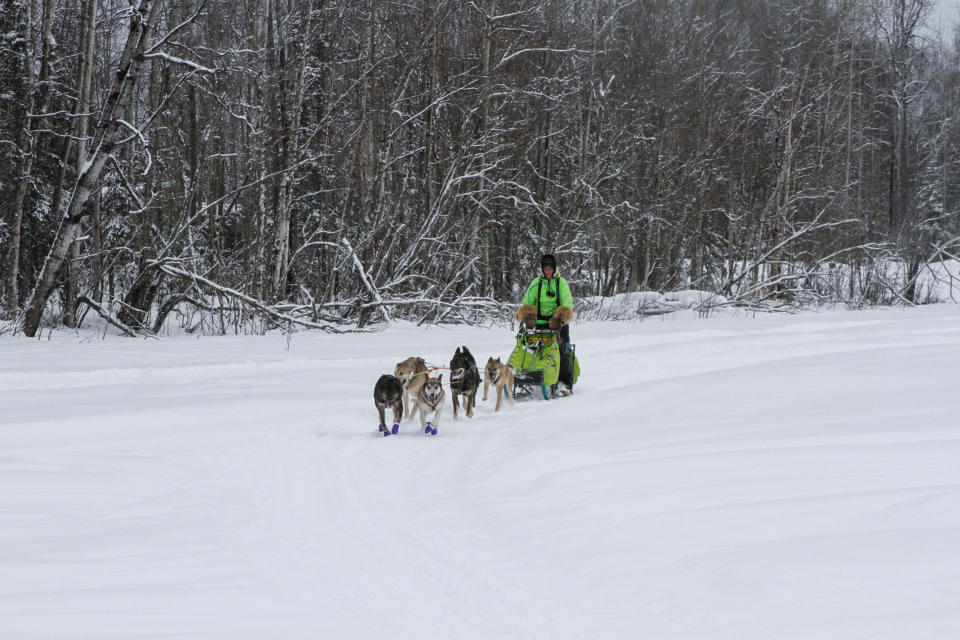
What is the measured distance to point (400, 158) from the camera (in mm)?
16031

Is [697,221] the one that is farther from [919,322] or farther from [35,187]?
[35,187]

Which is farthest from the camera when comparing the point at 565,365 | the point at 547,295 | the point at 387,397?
the point at 547,295

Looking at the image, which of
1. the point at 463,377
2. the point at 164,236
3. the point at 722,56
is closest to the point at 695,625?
the point at 463,377

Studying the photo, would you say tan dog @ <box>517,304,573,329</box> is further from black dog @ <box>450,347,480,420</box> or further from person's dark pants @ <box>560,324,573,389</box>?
black dog @ <box>450,347,480,420</box>

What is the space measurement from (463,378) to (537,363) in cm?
131

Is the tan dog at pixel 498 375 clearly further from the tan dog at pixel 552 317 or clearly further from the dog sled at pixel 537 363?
the tan dog at pixel 552 317

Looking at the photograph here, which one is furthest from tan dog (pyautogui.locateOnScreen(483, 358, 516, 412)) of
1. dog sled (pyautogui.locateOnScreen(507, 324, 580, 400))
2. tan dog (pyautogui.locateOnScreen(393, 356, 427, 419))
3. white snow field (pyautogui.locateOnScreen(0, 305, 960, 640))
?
tan dog (pyautogui.locateOnScreen(393, 356, 427, 419))

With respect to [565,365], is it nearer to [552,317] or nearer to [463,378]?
[552,317]

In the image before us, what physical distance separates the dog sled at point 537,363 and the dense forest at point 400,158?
16.8 ft

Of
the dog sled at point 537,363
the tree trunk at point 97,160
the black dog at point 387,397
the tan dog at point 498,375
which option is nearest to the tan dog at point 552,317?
the dog sled at point 537,363

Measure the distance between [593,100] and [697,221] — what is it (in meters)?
5.29

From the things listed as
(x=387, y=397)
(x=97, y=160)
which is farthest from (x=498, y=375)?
(x=97, y=160)

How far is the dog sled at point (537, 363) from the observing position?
360 inches

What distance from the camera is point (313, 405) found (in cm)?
812
